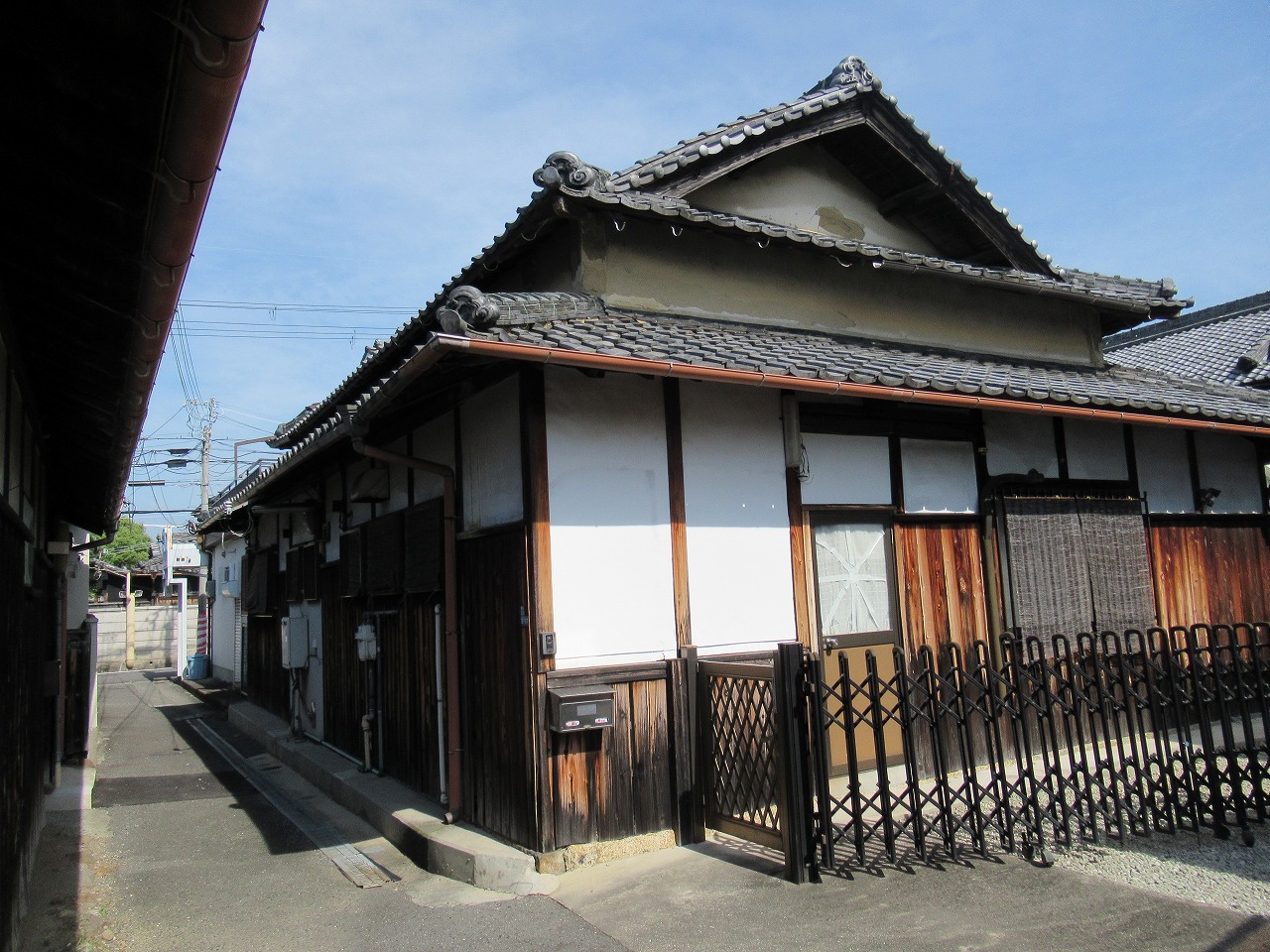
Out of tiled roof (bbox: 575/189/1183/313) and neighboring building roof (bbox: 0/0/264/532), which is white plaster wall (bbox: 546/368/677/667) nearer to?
tiled roof (bbox: 575/189/1183/313)

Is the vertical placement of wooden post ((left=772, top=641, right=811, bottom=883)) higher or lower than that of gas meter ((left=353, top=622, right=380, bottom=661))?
lower

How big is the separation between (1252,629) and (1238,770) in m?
1.18

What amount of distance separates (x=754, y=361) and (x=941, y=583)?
3.15m

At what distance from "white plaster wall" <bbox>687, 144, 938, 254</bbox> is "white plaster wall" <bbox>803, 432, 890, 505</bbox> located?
3099 millimetres

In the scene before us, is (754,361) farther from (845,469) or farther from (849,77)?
(849,77)

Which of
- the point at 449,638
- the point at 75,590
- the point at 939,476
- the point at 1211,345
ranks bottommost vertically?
the point at 449,638

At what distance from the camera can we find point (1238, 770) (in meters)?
6.24

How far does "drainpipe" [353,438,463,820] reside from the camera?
25.1ft

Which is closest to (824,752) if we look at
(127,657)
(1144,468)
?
(1144,468)

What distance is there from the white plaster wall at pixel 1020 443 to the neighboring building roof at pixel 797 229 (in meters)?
1.90

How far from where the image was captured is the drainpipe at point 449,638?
7652 mm

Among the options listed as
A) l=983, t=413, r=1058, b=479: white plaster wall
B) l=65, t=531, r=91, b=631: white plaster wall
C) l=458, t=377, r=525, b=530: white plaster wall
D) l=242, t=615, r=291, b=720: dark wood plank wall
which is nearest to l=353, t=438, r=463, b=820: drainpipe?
l=458, t=377, r=525, b=530: white plaster wall

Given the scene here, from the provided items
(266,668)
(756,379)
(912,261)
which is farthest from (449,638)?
(266,668)

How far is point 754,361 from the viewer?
700 centimetres
